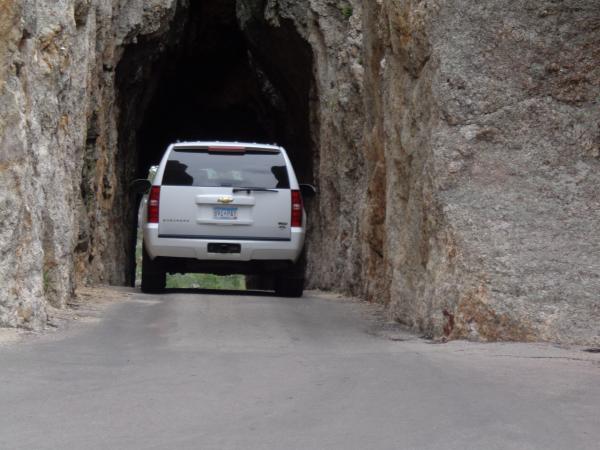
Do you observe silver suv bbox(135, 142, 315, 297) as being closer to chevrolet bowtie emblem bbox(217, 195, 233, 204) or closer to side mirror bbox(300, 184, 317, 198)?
chevrolet bowtie emblem bbox(217, 195, 233, 204)

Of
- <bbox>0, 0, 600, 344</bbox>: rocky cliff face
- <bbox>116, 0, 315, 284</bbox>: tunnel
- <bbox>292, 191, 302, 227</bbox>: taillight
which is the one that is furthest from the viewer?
<bbox>116, 0, 315, 284</bbox>: tunnel

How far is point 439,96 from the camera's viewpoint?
9.96 meters

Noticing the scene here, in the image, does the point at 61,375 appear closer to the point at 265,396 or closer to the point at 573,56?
the point at 265,396

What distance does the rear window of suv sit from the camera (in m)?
14.1

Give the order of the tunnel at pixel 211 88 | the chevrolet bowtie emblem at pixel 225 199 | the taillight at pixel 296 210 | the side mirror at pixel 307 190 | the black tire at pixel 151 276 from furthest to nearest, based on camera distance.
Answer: the tunnel at pixel 211 88 < the side mirror at pixel 307 190 < the black tire at pixel 151 276 < the taillight at pixel 296 210 < the chevrolet bowtie emblem at pixel 225 199

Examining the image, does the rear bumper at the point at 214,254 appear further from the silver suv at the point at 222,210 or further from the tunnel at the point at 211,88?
the tunnel at the point at 211,88

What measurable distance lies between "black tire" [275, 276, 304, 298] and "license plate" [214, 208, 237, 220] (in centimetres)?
137

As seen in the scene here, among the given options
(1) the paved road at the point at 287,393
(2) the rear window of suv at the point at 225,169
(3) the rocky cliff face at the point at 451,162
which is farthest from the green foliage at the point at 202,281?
(1) the paved road at the point at 287,393

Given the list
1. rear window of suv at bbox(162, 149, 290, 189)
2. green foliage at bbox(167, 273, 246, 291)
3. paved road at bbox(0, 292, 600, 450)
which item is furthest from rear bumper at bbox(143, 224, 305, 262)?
green foliage at bbox(167, 273, 246, 291)

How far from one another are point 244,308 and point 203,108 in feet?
71.3

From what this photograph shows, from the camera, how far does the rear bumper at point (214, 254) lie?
14039 millimetres

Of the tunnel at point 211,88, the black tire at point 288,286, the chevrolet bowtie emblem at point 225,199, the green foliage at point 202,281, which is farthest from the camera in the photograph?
the green foliage at point 202,281

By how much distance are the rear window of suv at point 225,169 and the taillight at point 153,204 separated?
18 cm

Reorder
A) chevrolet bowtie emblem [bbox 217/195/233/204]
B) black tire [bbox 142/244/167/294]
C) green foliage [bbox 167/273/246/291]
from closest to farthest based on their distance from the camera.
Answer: chevrolet bowtie emblem [bbox 217/195/233/204] < black tire [bbox 142/244/167/294] < green foliage [bbox 167/273/246/291]
